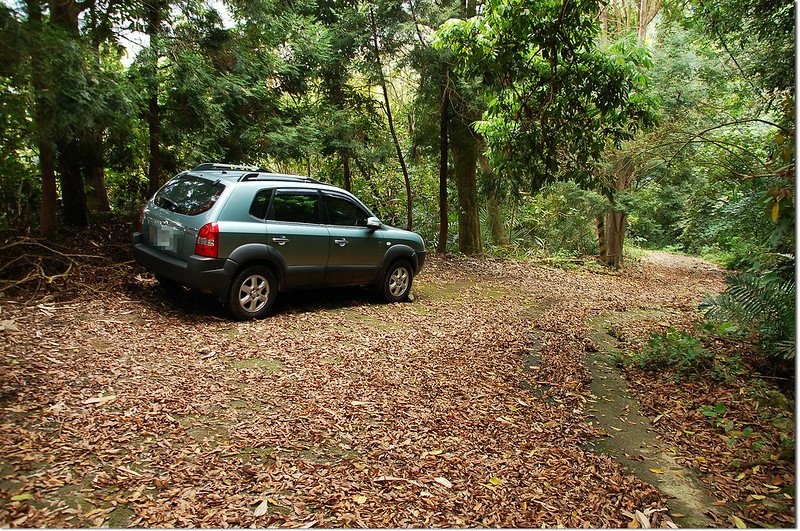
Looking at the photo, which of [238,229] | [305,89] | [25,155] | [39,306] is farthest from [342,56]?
[39,306]

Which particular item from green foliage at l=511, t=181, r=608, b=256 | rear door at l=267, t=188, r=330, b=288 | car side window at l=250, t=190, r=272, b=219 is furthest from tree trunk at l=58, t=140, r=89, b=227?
green foliage at l=511, t=181, r=608, b=256

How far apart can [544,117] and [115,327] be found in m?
5.88

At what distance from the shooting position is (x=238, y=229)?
595cm

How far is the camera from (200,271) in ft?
18.7

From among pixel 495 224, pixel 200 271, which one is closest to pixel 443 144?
pixel 495 224

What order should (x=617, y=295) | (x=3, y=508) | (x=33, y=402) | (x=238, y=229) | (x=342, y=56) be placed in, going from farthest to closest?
(x=342, y=56)
(x=617, y=295)
(x=238, y=229)
(x=33, y=402)
(x=3, y=508)

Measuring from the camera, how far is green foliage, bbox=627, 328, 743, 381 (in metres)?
5.23

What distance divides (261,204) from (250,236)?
48 centimetres

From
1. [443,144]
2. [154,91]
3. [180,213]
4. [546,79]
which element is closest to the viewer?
[180,213]

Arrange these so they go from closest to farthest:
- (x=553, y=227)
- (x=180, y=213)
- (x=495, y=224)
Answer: (x=180, y=213)
(x=495, y=224)
(x=553, y=227)

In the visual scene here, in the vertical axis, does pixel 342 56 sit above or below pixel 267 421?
above

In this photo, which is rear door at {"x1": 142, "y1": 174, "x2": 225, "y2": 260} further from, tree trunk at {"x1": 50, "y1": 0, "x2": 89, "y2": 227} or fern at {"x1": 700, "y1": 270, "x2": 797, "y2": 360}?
fern at {"x1": 700, "y1": 270, "x2": 797, "y2": 360}

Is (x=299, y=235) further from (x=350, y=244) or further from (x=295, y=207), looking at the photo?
(x=350, y=244)

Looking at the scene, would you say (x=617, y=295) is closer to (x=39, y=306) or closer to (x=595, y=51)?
(x=595, y=51)
